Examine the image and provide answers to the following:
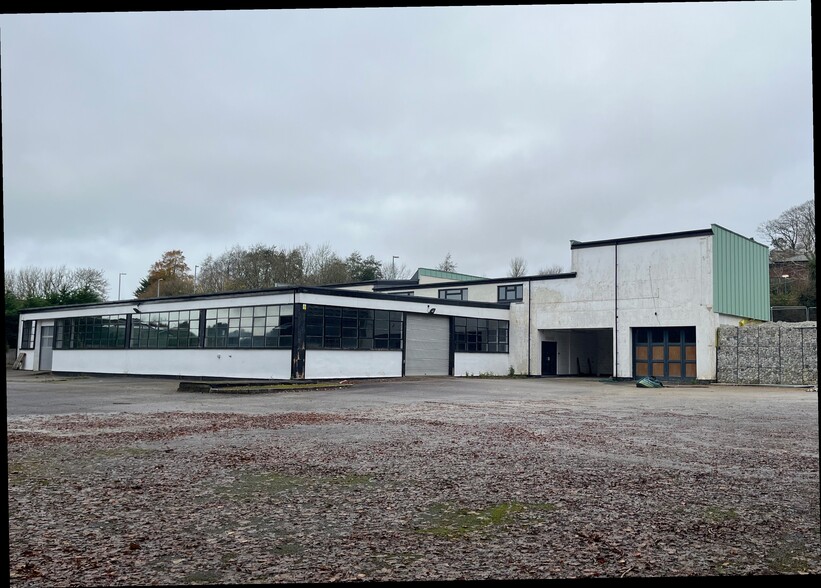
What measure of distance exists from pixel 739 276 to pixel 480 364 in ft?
47.7

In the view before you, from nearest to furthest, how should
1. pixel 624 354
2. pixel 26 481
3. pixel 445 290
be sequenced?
pixel 26 481, pixel 624 354, pixel 445 290

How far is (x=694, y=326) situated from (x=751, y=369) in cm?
329

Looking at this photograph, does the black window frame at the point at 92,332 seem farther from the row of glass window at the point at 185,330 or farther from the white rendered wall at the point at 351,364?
the white rendered wall at the point at 351,364

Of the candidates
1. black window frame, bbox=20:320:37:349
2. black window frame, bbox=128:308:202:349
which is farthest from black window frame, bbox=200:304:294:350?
black window frame, bbox=20:320:37:349

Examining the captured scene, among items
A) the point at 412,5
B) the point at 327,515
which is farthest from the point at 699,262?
the point at 412,5

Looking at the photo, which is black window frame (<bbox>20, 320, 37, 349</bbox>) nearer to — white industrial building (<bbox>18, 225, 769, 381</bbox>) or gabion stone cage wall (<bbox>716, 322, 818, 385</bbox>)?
white industrial building (<bbox>18, 225, 769, 381</bbox>)

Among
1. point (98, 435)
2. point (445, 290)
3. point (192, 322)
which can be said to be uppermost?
point (445, 290)

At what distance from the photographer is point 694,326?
1407 inches

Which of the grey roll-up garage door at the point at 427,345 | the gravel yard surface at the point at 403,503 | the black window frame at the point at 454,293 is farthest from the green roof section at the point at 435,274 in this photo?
the gravel yard surface at the point at 403,503

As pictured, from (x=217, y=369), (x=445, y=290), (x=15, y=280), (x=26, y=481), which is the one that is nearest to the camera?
(x=26, y=481)

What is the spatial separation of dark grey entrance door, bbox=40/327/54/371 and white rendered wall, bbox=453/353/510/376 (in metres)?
27.2

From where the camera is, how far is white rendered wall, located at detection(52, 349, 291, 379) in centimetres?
3194

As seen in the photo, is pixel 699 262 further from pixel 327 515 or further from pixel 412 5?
pixel 412 5

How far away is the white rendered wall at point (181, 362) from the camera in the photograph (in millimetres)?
31938
